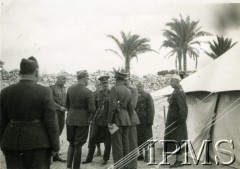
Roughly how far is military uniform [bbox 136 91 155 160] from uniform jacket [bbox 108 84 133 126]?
156cm

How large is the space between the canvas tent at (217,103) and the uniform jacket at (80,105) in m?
2.36

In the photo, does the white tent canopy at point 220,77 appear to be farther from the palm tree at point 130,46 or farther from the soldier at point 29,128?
the palm tree at point 130,46

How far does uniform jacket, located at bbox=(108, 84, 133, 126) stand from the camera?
5770mm

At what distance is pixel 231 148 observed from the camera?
6602 millimetres

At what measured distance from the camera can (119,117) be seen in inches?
228

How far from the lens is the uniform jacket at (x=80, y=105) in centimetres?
581

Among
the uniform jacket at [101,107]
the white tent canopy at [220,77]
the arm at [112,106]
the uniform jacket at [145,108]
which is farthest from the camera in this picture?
the uniform jacket at [145,108]

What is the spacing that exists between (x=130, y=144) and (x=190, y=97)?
2.27m

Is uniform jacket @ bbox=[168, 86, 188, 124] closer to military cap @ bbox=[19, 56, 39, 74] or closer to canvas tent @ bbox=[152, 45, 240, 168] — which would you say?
canvas tent @ bbox=[152, 45, 240, 168]

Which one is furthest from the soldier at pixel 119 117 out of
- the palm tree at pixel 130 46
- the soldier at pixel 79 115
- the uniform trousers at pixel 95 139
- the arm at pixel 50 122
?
the palm tree at pixel 130 46

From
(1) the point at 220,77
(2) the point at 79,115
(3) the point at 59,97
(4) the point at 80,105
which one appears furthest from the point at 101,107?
(1) the point at 220,77

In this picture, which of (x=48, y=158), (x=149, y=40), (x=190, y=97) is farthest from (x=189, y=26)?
(x=48, y=158)

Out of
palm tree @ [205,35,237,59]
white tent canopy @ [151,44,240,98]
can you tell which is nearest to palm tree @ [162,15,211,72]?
palm tree @ [205,35,237,59]

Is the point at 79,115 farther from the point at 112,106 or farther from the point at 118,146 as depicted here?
the point at 118,146
